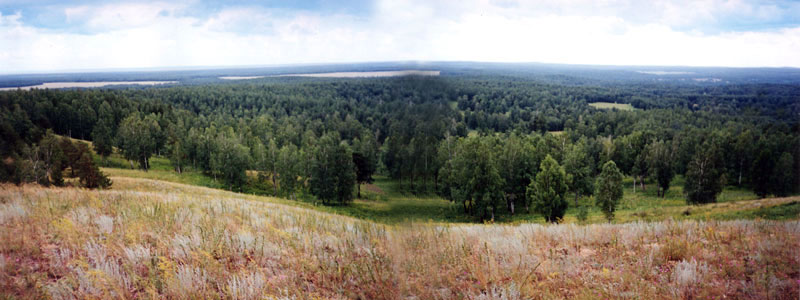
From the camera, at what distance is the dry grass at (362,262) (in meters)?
3.72

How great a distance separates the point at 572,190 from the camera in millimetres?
50375

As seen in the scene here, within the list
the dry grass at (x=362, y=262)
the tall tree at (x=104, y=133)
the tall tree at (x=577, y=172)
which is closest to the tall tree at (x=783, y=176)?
the tall tree at (x=577, y=172)

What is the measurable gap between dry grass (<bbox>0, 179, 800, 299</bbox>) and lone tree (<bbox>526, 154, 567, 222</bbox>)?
28671mm

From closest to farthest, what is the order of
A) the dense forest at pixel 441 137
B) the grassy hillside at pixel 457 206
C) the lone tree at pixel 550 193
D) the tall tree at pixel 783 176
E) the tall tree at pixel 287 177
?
the grassy hillside at pixel 457 206
the dense forest at pixel 441 137
the lone tree at pixel 550 193
the tall tree at pixel 287 177
the tall tree at pixel 783 176

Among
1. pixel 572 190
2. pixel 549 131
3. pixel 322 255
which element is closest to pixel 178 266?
pixel 322 255

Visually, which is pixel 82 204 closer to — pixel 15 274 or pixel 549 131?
pixel 15 274

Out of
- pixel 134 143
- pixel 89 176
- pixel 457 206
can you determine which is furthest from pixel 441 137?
pixel 134 143

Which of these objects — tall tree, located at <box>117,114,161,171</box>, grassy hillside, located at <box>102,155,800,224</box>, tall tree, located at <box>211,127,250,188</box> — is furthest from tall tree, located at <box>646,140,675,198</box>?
tall tree, located at <box>117,114,161,171</box>

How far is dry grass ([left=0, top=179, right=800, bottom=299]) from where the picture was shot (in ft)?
12.2

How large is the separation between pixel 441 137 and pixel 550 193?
114 feet

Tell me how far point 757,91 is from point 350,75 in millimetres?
48348

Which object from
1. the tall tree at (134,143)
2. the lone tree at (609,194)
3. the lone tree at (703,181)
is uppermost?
the tall tree at (134,143)

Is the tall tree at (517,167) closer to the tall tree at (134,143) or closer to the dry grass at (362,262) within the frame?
the dry grass at (362,262)

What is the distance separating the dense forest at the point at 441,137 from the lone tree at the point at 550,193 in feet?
0.43
